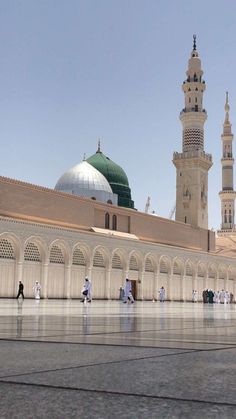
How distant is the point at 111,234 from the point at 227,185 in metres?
33.3

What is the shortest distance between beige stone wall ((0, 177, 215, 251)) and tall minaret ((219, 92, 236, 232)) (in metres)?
20.6

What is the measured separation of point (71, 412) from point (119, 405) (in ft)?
0.46

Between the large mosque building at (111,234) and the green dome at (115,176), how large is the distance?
0.09 metres

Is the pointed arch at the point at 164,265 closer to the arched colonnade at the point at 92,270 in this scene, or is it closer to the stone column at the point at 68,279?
the arched colonnade at the point at 92,270

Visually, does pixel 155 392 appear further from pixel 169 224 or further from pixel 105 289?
pixel 169 224

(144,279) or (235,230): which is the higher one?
(235,230)

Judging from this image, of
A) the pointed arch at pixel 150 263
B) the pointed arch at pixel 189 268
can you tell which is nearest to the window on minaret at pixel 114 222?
the pointed arch at pixel 150 263

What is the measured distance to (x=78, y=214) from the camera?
1267 inches

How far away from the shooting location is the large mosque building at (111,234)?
26.6m

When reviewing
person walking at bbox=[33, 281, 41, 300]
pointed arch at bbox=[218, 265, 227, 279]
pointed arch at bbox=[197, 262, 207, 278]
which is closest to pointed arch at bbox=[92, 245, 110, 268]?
person walking at bbox=[33, 281, 41, 300]

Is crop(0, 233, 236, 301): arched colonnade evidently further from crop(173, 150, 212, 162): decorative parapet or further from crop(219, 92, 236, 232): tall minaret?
crop(219, 92, 236, 232): tall minaret

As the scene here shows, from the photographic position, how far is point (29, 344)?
10.3 ft

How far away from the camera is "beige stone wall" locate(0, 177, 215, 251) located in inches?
1109

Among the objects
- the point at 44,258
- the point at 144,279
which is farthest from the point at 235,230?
the point at 44,258
